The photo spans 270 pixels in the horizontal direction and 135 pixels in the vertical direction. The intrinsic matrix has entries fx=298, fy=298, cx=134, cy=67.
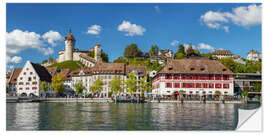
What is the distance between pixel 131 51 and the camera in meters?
136

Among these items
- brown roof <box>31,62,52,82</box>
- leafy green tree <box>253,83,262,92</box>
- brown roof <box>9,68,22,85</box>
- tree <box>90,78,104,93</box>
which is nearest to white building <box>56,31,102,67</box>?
brown roof <box>31,62,52,82</box>

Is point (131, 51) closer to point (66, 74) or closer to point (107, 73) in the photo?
point (66, 74)

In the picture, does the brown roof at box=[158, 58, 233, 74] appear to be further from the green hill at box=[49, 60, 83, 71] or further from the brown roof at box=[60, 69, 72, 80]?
the green hill at box=[49, 60, 83, 71]

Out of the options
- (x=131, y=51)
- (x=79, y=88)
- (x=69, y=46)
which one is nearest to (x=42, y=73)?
(x=79, y=88)

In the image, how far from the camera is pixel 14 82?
8994 centimetres

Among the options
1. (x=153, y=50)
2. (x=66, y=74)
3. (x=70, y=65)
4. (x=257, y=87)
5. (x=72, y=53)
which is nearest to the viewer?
(x=257, y=87)

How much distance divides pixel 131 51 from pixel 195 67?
233ft

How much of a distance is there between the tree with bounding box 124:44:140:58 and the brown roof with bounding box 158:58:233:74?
68.5 metres

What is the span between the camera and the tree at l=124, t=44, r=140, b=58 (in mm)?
135875

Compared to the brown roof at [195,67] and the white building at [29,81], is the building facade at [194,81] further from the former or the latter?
the white building at [29,81]

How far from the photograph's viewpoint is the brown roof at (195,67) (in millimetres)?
65812

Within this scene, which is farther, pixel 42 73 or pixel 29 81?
pixel 42 73

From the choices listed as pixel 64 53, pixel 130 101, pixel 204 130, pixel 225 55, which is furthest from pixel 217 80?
pixel 64 53

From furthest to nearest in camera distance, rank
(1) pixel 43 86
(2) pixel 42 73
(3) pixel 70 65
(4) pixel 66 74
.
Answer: (3) pixel 70 65 < (4) pixel 66 74 < (2) pixel 42 73 < (1) pixel 43 86
